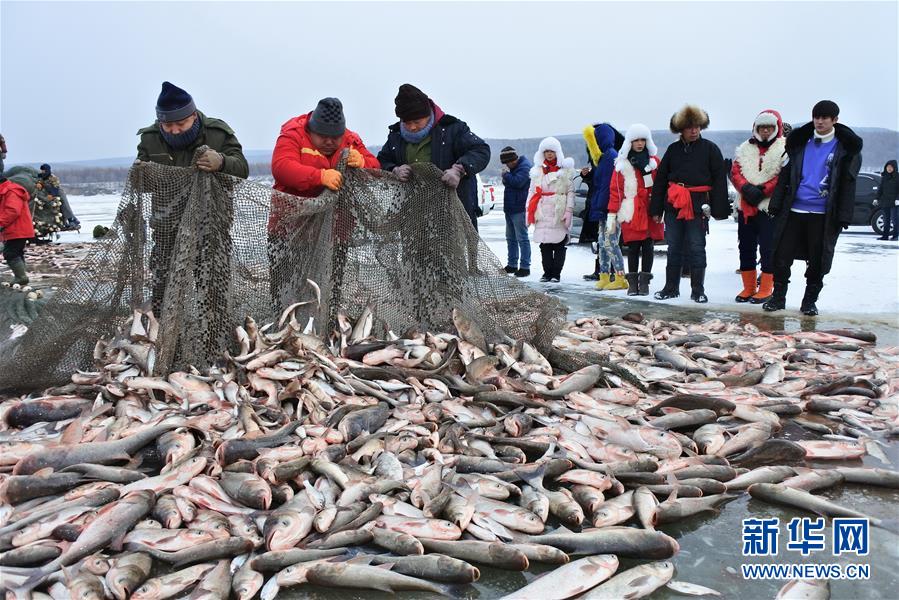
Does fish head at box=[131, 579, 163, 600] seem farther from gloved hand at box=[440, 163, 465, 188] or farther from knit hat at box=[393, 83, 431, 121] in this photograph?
knit hat at box=[393, 83, 431, 121]

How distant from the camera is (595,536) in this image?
3135 mm

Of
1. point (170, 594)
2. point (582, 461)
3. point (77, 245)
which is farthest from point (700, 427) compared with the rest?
point (77, 245)

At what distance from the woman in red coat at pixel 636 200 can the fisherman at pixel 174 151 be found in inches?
219

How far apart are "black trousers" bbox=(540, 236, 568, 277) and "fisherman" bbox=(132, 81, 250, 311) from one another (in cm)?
612

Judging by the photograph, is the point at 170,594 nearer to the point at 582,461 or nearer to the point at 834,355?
the point at 582,461

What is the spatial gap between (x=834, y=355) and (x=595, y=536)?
422 centimetres

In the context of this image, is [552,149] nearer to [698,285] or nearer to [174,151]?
[698,285]

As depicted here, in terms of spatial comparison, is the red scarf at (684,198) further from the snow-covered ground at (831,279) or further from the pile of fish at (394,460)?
the pile of fish at (394,460)

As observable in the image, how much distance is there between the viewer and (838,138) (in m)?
7.76

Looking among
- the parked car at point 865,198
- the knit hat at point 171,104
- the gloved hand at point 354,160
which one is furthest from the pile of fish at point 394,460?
the parked car at point 865,198

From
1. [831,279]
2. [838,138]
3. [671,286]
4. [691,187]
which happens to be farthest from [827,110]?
[831,279]

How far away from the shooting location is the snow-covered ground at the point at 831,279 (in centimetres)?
859

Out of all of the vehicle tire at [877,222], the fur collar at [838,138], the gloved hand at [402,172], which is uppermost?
the fur collar at [838,138]

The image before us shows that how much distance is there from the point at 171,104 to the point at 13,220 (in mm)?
6299
